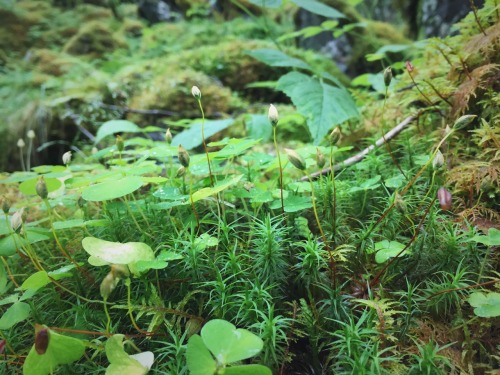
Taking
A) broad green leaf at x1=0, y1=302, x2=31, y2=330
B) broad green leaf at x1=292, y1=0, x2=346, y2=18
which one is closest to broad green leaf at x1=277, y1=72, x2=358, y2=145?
broad green leaf at x1=292, y1=0, x2=346, y2=18

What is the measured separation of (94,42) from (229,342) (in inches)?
276

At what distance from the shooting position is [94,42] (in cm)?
625

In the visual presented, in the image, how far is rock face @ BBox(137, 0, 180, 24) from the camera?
328 inches

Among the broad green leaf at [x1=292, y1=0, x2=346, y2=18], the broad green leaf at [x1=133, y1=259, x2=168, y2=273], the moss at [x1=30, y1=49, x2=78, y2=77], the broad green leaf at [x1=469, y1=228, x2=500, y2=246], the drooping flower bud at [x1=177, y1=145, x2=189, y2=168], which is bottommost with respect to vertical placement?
the moss at [x1=30, y1=49, x2=78, y2=77]

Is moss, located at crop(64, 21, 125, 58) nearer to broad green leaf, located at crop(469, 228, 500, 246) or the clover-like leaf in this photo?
the clover-like leaf

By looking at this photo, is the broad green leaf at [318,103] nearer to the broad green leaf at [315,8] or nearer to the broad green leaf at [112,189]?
the broad green leaf at [315,8]

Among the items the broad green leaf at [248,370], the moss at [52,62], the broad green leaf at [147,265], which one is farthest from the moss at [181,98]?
the moss at [52,62]

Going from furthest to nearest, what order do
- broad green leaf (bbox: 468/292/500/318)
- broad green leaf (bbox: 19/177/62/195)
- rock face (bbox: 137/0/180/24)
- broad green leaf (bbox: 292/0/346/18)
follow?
1. rock face (bbox: 137/0/180/24)
2. broad green leaf (bbox: 292/0/346/18)
3. broad green leaf (bbox: 19/177/62/195)
4. broad green leaf (bbox: 468/292/500/318)

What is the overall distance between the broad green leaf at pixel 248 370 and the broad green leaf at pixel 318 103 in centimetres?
96

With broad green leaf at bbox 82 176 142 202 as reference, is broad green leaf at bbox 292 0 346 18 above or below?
above

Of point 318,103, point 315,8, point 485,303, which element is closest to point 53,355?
point 485,303

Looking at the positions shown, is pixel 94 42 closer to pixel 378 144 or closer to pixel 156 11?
pixel 156 11

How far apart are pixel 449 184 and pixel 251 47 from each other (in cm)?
301

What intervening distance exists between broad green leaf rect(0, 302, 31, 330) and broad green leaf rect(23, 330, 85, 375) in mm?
183
